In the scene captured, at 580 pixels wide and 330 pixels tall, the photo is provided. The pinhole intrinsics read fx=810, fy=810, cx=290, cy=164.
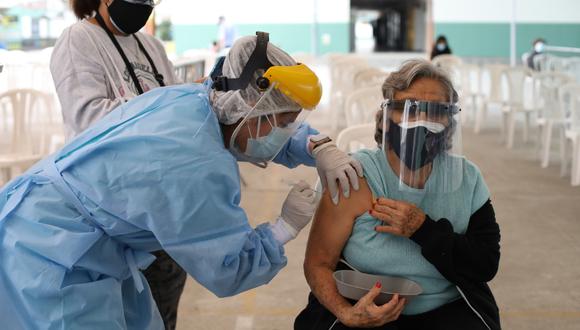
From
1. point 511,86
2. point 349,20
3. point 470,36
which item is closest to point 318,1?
point 349,20

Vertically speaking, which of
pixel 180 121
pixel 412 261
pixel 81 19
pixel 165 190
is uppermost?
pixel 81 19

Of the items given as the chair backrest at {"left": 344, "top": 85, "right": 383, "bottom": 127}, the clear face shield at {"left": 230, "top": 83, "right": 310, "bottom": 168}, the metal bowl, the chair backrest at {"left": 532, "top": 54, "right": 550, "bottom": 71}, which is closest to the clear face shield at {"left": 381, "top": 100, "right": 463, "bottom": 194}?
the metal bowl

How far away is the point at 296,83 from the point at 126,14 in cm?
79

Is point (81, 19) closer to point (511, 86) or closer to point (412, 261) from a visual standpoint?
point (412, 261)

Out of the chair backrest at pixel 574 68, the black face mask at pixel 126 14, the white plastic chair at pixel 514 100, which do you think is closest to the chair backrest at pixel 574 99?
the white plastic chair at pixel 514 100

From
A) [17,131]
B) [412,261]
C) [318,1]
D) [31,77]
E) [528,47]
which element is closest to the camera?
[412,261]

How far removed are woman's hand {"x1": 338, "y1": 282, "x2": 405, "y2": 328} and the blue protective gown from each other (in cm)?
35

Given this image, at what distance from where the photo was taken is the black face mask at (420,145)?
74.8 inches

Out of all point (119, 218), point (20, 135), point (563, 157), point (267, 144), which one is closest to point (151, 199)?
point (119, 218)

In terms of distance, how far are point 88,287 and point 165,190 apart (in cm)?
25

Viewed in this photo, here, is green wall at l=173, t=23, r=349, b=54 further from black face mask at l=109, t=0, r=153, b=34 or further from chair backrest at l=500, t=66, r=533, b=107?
black face mask at l=109, t=0, r=153, b=34

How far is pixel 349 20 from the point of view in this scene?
15289 mm

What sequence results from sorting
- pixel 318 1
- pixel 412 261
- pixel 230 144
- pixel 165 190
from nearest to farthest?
pixel 165 190 → pixel 230 144 → pixel 412 261 → pixel 318 1

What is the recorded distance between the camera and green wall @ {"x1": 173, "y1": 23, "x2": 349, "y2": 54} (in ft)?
49.5
